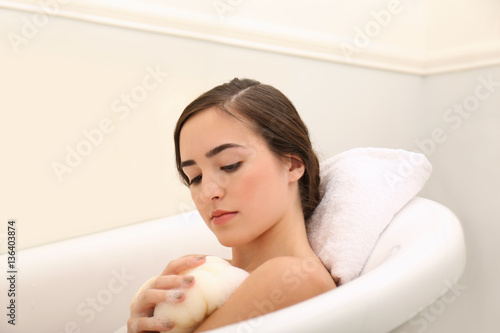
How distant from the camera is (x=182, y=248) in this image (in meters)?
1.21

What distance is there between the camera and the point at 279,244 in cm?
87

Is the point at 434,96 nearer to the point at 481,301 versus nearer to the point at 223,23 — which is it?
the point at 481,301

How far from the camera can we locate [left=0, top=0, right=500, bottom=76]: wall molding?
4.23 feet

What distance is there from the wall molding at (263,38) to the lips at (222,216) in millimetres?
755

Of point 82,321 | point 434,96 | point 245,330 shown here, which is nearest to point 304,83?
point 434,96
